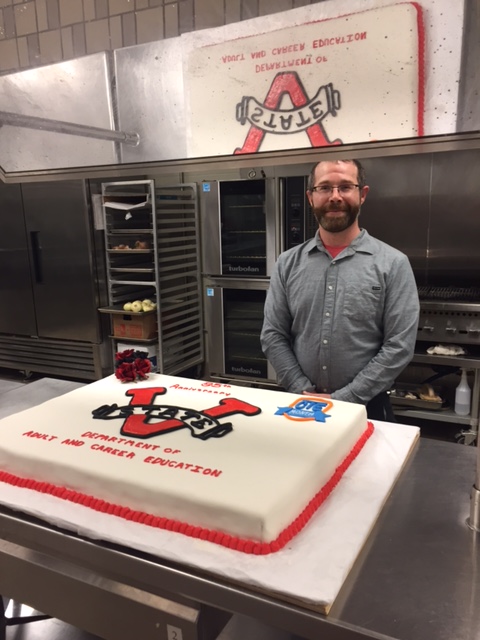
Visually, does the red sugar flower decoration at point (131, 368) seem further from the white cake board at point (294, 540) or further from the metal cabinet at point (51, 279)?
the metal cabinet at point (51, 279)

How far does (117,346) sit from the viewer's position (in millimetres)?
4129

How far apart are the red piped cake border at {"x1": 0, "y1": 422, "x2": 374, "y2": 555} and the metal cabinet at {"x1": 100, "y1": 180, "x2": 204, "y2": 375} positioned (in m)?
2.72

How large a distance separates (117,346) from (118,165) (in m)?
3.23

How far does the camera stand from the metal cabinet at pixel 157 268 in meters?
3.78

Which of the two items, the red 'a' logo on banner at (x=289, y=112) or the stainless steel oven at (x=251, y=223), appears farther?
the stainless steel oven at (x=251, y=223)

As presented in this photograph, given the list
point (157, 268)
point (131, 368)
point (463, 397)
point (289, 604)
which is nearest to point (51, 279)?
point (157, 268)

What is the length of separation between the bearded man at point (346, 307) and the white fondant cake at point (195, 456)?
1.59ft

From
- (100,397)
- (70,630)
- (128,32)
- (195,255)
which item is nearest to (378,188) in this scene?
(195,255)

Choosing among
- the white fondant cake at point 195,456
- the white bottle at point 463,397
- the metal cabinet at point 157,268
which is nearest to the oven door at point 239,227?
the metal cabinet at point 157,268

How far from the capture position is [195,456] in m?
1.07

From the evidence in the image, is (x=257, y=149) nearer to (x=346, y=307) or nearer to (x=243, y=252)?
(x=346, y=307)

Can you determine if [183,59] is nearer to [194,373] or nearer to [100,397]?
[100,397]

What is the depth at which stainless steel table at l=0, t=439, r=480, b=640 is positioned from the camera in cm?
75

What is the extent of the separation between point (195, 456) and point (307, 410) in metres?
0.39
